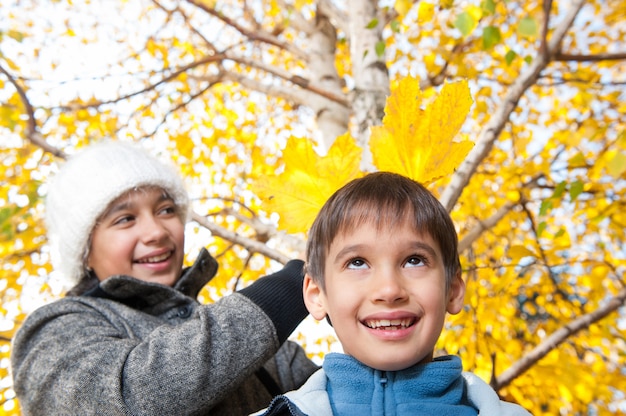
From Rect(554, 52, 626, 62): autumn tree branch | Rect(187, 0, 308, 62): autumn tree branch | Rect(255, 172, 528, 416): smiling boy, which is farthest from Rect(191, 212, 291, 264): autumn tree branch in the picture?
Rect(554, 52, 626, 62): autumn tree branch

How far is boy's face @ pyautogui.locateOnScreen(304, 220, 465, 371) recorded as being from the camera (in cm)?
94

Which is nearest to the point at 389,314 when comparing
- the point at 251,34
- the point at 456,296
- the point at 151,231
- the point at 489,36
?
the point at 456,296

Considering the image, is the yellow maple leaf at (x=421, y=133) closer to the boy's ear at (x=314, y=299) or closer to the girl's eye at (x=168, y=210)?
the boy's ear at (x=314, y=299)

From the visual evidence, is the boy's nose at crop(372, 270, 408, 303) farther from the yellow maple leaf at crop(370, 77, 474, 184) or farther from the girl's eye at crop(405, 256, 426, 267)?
the yellow maple leaf at crop(370, 77, 474, 184)

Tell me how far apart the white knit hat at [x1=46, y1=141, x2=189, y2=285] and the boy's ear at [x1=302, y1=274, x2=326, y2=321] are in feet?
2.30

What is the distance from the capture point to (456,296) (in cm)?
108

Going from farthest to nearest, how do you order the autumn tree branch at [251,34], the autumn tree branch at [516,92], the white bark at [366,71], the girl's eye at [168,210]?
the autumn tree branch at [251,34], the white bark at [366,71], the autumn tree branch at [516,92], the girl's eye at [168,210]

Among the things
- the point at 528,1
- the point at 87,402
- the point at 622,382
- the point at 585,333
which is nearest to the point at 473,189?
the point at 585,333

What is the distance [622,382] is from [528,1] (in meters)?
3.48

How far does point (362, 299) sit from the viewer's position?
96cm

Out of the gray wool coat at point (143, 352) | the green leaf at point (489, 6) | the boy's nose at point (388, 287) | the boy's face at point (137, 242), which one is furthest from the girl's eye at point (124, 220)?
the green leaf at point (489, 6)

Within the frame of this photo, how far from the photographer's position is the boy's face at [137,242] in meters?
1.49

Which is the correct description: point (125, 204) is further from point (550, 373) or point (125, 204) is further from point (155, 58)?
point (155, 58)

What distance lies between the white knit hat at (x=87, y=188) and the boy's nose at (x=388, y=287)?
0.90 m
